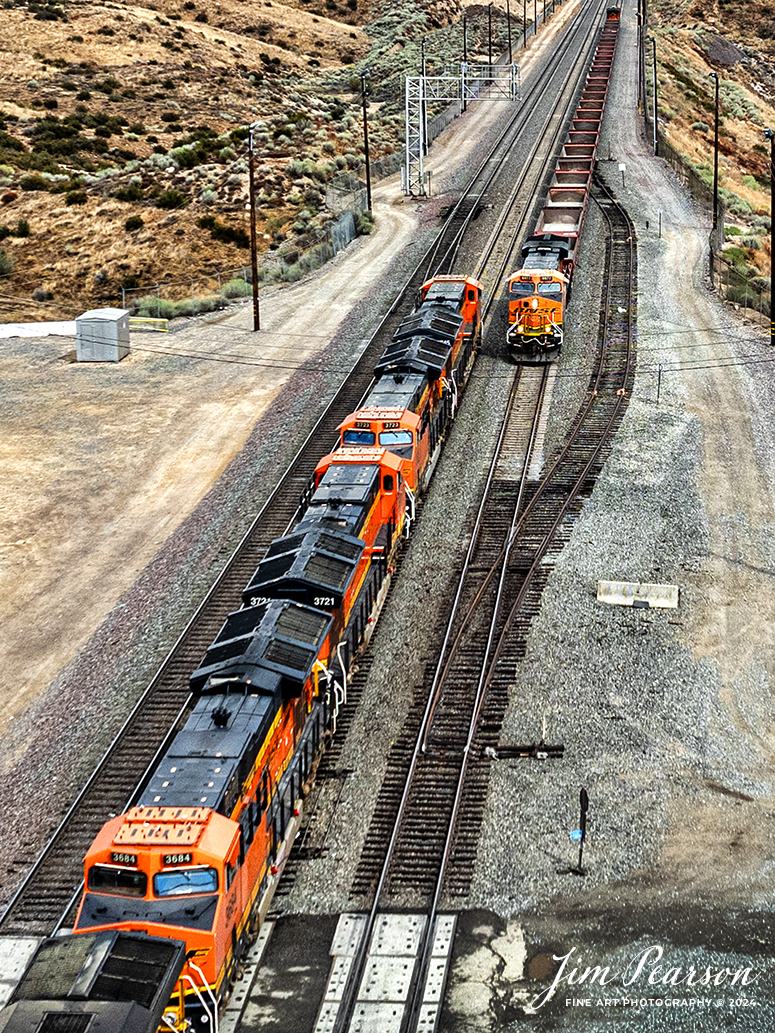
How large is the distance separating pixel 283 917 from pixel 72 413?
26603 mm

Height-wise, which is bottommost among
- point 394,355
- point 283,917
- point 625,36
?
point 283,917

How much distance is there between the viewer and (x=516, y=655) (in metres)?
25.2

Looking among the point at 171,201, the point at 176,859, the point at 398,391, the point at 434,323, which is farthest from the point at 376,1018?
the point at 171,201

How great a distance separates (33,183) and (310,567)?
183 feet

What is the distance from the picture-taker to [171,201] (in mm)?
66562

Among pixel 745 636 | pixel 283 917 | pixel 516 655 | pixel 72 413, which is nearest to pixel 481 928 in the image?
pixel 283 917

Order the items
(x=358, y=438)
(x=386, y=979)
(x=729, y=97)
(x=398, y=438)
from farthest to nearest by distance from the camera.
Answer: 1. (x=729, y=97)
2. (x=358, y=438)
3. (x=398, y=438)
4. (x=386, y=979)

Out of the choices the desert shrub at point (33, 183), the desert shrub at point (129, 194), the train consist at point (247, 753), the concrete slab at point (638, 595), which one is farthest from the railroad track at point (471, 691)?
the desert shrub at point (33, 183)

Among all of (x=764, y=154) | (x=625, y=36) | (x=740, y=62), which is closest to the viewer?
(x=764, y=154)

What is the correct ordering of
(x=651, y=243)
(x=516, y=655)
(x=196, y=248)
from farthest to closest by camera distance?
1. (x=196, y=248)
2. (x=651, y=243)
3. (x=516, y=655)

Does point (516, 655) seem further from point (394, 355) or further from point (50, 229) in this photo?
point (50, 229)

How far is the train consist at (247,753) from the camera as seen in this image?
1505cm

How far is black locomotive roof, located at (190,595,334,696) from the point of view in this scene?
1928cm

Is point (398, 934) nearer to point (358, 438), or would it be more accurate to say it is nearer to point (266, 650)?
point (266, 650)
